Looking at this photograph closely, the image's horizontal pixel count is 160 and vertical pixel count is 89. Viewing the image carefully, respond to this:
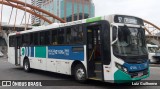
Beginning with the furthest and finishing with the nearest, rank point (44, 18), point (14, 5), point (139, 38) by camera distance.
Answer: point (44, 18) < point (14, 5) < point (139, 38)

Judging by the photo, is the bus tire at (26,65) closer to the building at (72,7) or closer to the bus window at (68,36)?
the bus window at (68,36)

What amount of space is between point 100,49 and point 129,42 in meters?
1.22

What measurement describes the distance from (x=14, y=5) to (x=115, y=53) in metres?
47.1

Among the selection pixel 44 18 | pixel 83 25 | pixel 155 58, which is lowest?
pixel 155 58

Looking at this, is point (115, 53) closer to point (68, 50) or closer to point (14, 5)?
point (68, 50)

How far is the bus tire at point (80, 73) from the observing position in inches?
465

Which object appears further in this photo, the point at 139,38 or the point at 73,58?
the point at 73,58

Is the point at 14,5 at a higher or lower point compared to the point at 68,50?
higher

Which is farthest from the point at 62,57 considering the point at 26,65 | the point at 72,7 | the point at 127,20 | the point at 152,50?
the point at 72,7

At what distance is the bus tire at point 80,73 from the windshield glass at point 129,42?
7.47 feet

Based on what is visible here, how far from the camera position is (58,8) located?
233ft

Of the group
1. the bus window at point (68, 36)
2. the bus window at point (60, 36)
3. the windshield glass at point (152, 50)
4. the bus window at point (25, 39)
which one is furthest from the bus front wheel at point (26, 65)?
the windshield glass at point (152, 50)

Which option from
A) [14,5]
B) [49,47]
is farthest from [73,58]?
[14,5]

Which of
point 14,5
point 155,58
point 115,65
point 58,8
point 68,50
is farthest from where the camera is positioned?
point 58,8
